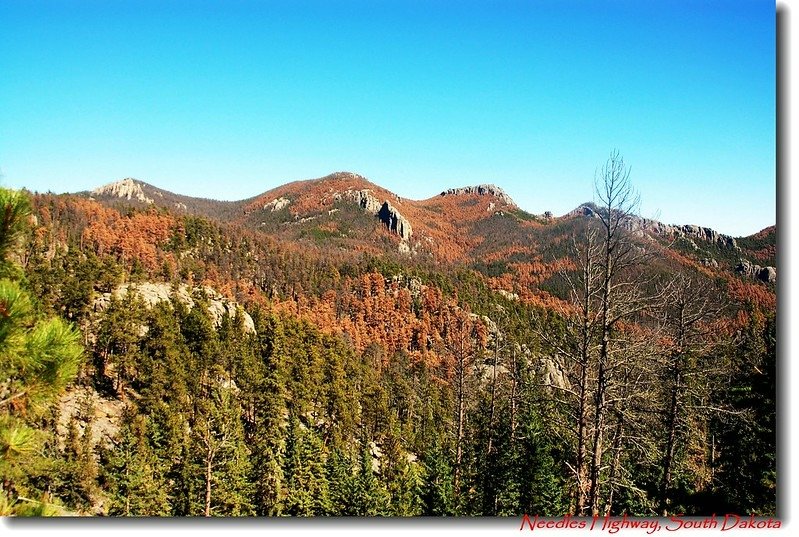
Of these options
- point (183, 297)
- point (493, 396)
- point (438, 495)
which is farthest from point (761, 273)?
point (183, 297)

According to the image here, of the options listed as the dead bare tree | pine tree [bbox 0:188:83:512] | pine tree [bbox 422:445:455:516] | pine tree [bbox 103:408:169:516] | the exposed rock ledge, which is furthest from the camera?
the exposed rock ledge

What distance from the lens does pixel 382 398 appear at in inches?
1273

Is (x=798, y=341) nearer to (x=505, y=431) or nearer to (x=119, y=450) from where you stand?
(x=505, y=431)

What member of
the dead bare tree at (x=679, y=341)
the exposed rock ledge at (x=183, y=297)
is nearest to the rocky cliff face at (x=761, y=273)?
the dead bare tree at (x=679, y=341)

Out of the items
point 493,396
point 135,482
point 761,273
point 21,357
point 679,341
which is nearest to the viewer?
point 21,357

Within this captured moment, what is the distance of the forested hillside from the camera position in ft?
20.5

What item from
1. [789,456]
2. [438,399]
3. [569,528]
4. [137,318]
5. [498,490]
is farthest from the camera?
[438,399]

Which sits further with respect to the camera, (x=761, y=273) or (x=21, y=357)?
(x=761, y=273)

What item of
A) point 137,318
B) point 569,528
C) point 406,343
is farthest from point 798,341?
point 406,343

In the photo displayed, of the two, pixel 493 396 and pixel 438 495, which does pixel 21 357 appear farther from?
pixel 493 396

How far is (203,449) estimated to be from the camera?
15.8 meters

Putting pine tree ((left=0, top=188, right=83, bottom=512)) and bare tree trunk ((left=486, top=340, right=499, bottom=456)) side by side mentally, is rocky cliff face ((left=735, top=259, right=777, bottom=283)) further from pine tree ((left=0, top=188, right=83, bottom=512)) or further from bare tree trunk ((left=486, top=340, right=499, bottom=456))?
bare tree trunk ((left=486, top=340, right=499, bottom=456))

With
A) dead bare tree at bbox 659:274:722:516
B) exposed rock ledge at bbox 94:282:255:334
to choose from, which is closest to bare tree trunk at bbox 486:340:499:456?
dead bare tree at bbox 659:274:722:516

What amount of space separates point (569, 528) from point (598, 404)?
66.2 inches
